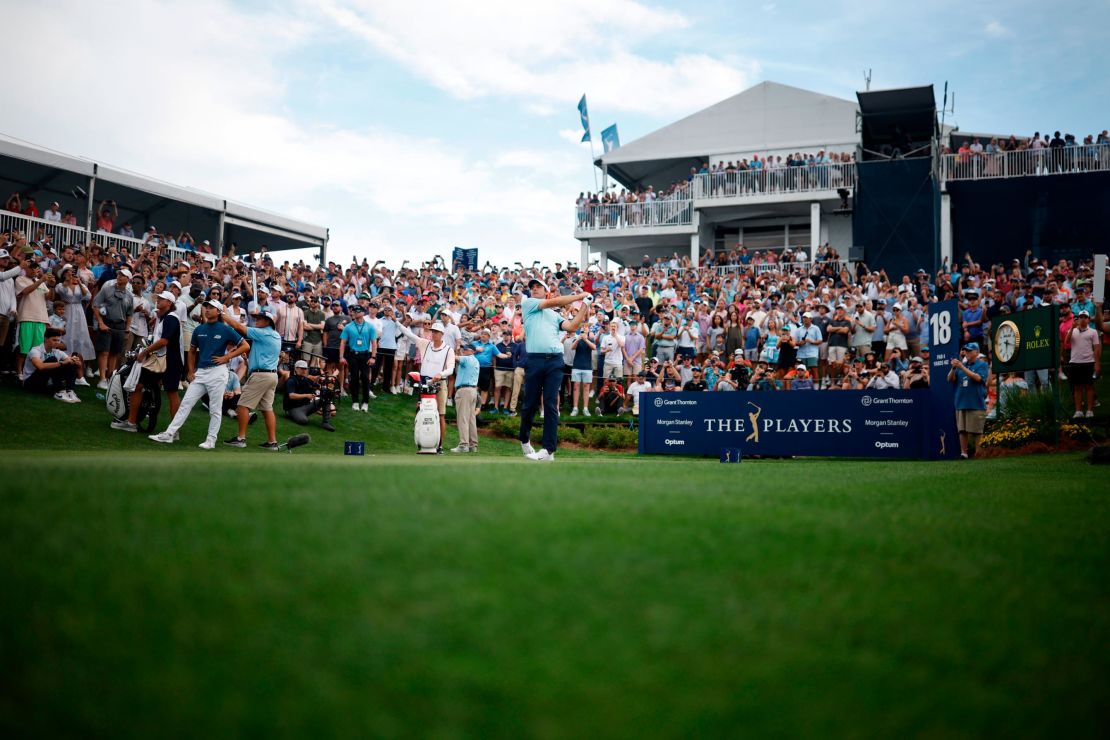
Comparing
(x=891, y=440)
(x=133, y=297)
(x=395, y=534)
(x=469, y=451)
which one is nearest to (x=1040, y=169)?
(x=891, y=440)

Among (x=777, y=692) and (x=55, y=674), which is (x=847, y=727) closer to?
(x=777, y=692)

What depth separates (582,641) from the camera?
8.57 feet

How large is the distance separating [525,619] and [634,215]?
42.6 meters

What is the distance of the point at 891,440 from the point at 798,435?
6.19 ft

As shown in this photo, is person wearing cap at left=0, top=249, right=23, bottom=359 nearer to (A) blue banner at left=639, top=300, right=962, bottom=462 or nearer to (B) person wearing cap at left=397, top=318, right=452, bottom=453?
(B) person wearing cap at left=397, top=318, right=452, bottom=453

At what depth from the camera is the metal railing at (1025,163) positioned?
116ft

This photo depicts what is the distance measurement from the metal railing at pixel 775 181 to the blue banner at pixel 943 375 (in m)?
23.1

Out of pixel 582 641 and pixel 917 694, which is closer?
pixel 917 694

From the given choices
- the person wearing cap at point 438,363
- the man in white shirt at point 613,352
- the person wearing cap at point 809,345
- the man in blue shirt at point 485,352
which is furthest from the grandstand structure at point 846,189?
the person wearing cap at point 438,363

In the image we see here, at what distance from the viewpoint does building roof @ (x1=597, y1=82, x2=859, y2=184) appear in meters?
43.9

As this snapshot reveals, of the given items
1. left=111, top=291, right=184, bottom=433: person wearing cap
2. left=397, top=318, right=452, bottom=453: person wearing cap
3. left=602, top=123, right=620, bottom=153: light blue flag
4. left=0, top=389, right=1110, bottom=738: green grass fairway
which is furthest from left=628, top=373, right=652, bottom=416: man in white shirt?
left=602, top=123, right=620, bottom=153: light blue flag

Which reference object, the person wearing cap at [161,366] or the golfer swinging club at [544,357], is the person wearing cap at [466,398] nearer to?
the golfer swinging club at [544,357]

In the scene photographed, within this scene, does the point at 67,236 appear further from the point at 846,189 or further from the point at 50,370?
the point at 846,189

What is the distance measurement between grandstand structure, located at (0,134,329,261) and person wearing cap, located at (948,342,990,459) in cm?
2100
